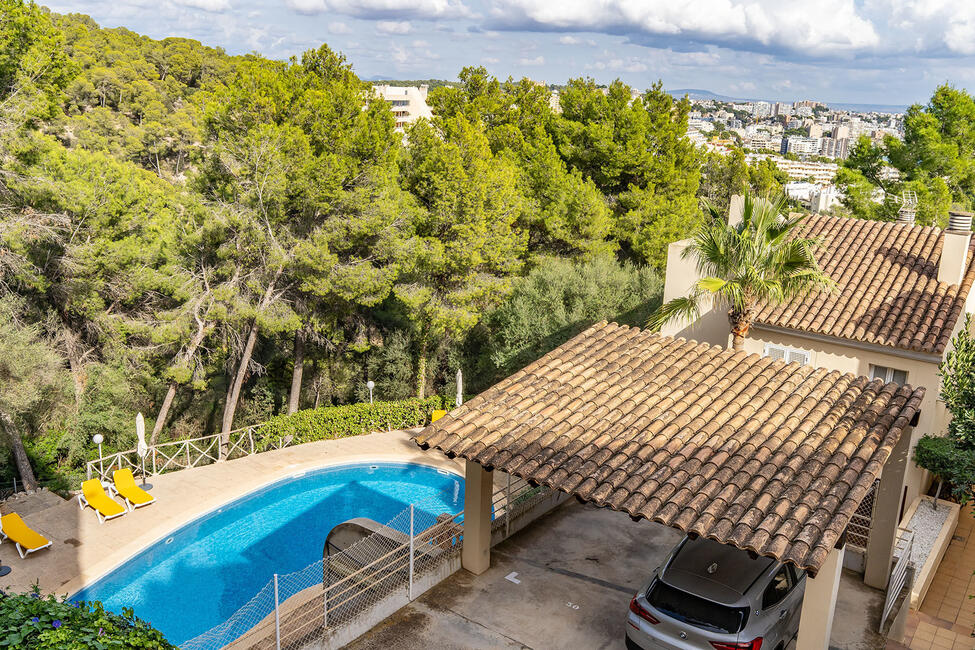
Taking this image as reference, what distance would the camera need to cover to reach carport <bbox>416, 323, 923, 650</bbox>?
727 centimetres

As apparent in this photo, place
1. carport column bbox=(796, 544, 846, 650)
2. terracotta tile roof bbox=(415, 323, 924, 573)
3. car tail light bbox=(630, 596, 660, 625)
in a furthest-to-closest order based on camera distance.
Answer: car tail light bbox=(630, 596, 660, 625) < carport column bbox=(796, 544, 846, 650) < terracotta tile roof bbox=(415, 323, 924, 573)

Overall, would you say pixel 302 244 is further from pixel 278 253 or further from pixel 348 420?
pixel 348 420

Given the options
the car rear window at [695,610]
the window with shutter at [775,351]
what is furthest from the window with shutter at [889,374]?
the car rear window at [695,610]

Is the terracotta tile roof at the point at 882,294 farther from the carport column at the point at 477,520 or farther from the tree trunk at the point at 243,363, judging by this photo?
the tree trunk at the point at 243,363

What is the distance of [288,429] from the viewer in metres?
21.6

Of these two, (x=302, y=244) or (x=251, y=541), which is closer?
(x=251, y=541)

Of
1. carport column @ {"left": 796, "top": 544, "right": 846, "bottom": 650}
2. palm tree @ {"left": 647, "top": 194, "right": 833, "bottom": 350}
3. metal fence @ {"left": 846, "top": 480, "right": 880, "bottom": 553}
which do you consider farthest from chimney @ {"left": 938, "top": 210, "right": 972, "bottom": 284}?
carport column @ {"left": 796, "top": 544, "right": 846, "bottom": 650}

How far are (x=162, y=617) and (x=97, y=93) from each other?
4107 centimetres

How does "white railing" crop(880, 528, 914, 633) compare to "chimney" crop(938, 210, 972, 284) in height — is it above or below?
below

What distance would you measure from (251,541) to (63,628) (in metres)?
12.2

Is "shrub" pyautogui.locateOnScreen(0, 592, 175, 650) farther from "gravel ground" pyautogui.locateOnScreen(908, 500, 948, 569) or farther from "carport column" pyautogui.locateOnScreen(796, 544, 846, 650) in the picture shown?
"gravel ground" pyautogui.locateOnScreen(908, 500, 948, 569)

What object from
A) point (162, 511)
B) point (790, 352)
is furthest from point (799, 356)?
point (162, 511)

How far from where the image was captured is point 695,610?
26.2 ft

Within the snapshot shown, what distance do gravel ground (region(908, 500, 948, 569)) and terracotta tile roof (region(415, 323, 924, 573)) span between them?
481 centimetres
